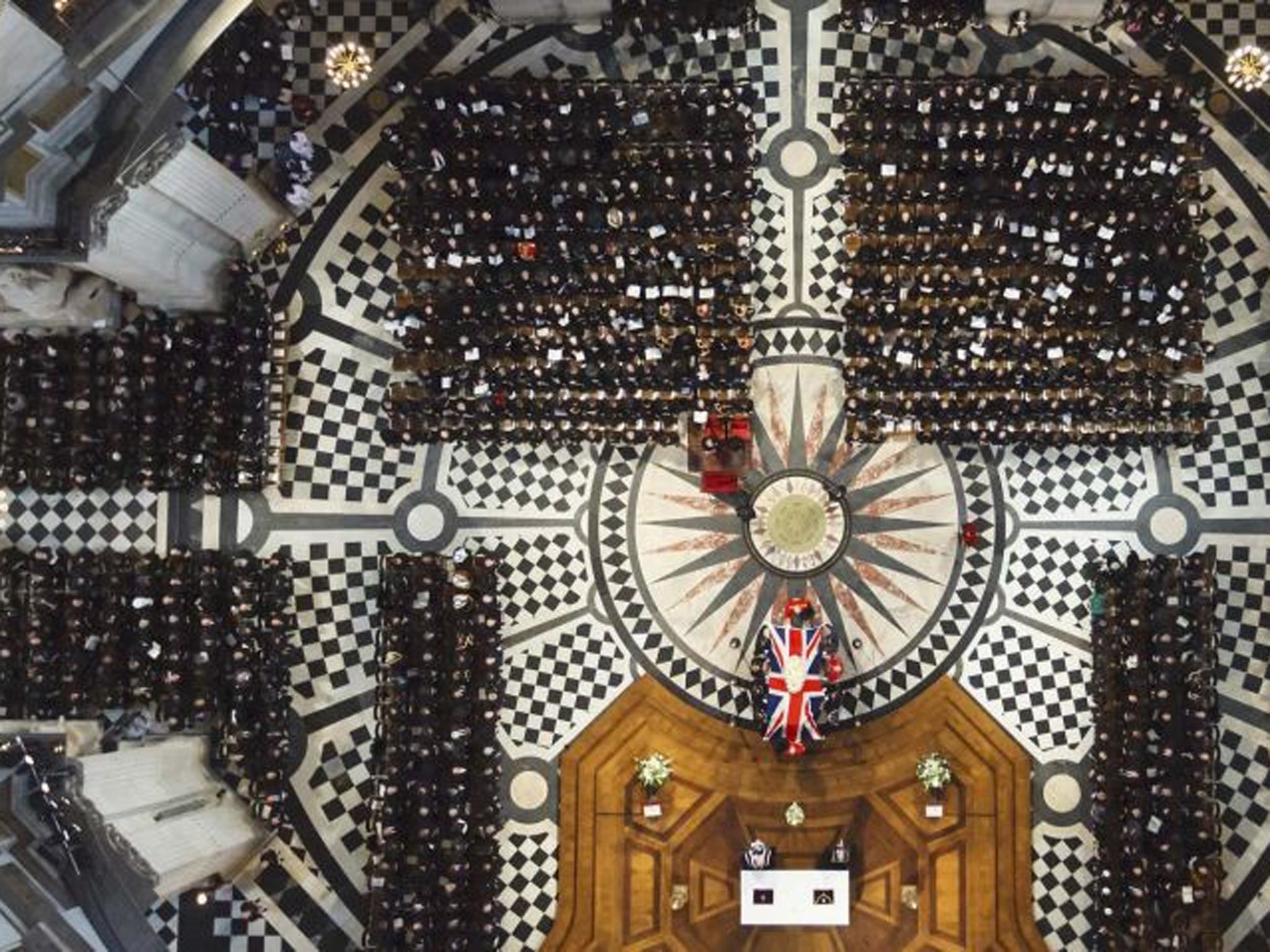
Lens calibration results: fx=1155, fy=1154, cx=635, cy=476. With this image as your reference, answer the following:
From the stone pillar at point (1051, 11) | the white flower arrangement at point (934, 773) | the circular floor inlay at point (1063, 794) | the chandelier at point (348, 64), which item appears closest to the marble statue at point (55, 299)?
the chandelier at point (348, 64)

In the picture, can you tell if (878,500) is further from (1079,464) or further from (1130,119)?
(1130,119)

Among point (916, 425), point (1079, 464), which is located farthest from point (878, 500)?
point (1079, 464)

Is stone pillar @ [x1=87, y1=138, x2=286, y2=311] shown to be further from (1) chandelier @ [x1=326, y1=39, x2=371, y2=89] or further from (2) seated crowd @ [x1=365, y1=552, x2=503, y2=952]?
(2) seated crowd @ [x1=365, y1=552, x2=503, y2=952]

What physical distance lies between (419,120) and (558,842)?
9343 mm

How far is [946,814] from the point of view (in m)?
15.0

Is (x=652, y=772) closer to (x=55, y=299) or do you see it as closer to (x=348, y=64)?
(x=55, y=299)

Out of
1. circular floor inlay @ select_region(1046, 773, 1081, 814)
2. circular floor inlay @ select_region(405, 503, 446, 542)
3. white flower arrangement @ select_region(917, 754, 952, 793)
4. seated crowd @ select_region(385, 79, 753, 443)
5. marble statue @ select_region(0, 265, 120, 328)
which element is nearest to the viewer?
marble statue @ select_region(0, 265, 120, 328)

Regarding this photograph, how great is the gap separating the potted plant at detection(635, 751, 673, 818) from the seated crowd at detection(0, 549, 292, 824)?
180 inches

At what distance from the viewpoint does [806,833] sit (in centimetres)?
1498

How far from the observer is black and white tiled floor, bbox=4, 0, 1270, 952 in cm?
1497

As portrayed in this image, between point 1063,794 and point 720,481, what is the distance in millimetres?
6038

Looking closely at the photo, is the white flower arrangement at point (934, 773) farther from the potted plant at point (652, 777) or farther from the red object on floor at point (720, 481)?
the red object on floor at point (720, 481)

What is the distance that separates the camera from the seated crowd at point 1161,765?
46.1 ft

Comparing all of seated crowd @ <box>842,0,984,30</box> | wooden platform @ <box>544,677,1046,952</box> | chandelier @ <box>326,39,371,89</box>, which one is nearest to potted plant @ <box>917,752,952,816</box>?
wooden platform @ <box>544,677,1046,952</box>
